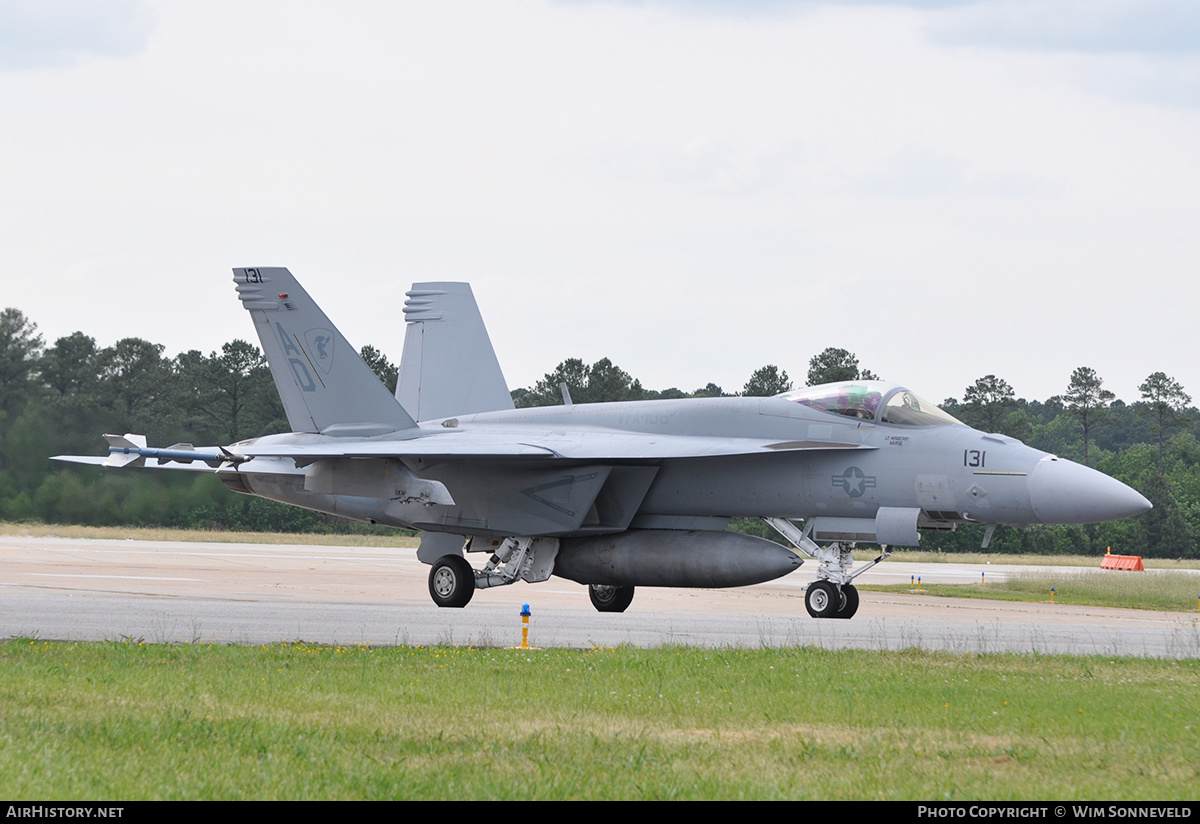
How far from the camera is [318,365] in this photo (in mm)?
17531

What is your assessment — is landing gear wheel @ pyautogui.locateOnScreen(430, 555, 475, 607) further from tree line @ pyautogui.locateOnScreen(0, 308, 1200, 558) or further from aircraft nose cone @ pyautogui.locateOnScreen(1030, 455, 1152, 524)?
tree line @ pyautogui.locateOnScreen(0, 308, 1200, 558)

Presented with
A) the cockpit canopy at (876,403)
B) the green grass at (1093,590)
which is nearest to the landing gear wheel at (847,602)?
the cockpit canopy at (876,403)

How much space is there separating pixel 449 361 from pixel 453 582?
15.6 ft

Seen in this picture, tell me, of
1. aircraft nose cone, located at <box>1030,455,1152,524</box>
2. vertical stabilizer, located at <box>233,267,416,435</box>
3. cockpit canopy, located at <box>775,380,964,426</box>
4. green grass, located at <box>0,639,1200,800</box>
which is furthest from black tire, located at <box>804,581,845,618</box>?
vertical stabilizer, located at <box>233,267,416,435</box>

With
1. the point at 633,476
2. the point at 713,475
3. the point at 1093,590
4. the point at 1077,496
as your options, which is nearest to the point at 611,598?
the point at 633,476

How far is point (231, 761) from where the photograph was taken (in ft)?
19.2

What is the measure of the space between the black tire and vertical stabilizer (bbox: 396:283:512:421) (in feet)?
25.2

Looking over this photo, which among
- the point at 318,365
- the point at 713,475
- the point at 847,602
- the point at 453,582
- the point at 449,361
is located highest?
the point at 449,361

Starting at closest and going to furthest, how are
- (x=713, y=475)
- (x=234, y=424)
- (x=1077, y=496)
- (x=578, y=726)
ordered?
(x=578, y=726), (x=1077, y=496), (x=713, y=475), (x=234, y=424)

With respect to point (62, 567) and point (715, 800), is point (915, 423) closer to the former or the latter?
point (715, 800)

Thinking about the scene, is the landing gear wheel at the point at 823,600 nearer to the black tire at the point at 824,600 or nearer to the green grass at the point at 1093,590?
the black tire at the point at 824,600

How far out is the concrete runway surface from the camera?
13148 millimetres

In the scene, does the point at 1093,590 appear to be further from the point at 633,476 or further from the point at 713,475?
the point at 633,476

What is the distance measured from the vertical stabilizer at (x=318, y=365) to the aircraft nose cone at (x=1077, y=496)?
344 inches
